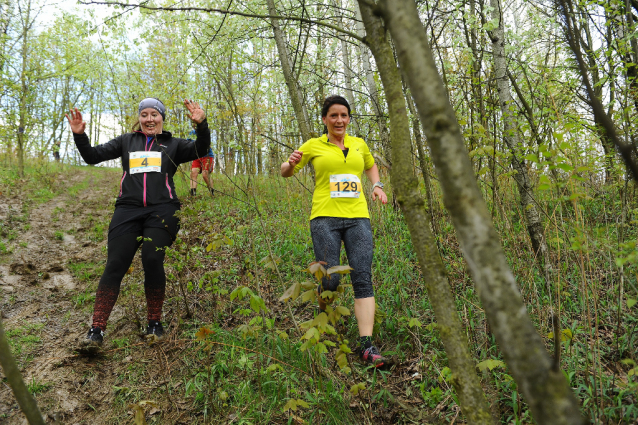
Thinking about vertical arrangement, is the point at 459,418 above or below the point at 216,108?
below

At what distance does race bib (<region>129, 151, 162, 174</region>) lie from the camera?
322 centimetres

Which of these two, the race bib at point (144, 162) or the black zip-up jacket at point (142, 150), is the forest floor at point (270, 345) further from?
the race bib at point (144, 162)

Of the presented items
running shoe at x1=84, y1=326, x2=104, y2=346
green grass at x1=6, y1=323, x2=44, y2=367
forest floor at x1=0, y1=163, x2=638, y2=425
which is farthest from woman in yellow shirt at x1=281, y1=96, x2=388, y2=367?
green grass at x1=6, y1=323, x2=44, y2=367

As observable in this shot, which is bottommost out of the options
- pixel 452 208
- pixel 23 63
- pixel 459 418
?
pixel 459 418

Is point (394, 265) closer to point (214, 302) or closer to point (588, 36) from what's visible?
point (214, 302)

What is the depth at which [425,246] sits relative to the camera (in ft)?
3.45

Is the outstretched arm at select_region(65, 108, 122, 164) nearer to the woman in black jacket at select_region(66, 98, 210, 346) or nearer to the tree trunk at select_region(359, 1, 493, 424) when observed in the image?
the woman in black jacket at select_region(66, 98, 210, 346)

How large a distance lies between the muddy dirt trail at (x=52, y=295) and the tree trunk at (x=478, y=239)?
41.1 inches

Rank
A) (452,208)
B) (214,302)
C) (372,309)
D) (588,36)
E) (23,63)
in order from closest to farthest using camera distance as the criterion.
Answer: (452,208), (372,309), (214,302), (588,36), (23,63)

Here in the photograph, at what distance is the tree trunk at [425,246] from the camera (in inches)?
38.9

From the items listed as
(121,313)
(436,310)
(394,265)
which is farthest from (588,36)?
(121,313)

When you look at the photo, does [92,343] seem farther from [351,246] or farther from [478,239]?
[478,239]

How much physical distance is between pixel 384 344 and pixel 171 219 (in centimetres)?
215

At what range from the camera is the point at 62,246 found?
5.76 meters
